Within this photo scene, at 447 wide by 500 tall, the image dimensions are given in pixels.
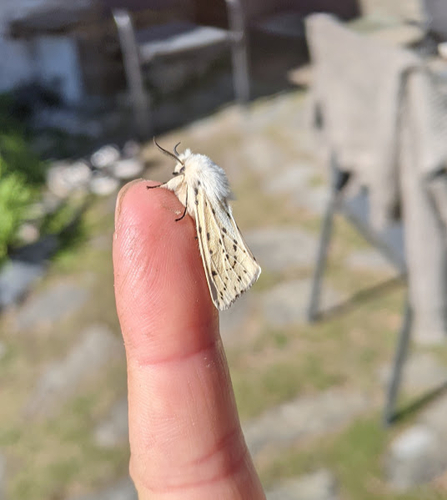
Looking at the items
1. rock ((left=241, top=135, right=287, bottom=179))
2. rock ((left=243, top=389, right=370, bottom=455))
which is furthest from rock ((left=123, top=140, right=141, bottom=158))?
rock ((left=243, top=389, right=370, bottom=455))

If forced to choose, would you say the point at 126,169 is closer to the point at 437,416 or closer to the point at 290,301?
the point at 290,301

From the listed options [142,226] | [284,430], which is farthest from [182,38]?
[142,226]

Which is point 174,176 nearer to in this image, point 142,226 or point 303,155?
A: point 142,226

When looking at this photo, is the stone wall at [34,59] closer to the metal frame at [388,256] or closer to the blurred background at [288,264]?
the blurred background at [288,264]

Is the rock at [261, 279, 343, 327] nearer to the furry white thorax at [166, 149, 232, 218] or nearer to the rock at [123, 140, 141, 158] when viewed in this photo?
the furry white thorax at [166, 149, 232, 218]

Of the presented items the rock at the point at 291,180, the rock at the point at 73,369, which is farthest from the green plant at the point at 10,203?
the rock at the point at 291,180

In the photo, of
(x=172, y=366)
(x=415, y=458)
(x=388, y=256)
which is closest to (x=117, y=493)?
(x=415, y=458)
